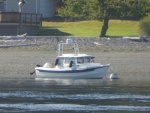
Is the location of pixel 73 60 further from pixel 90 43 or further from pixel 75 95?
pixel 75 95

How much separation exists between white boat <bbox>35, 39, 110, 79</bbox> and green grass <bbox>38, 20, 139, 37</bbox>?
19564 millimetres

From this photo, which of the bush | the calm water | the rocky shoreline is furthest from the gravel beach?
the bush

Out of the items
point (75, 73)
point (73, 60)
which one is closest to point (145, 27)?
point (73, 60)

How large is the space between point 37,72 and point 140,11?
2276cm

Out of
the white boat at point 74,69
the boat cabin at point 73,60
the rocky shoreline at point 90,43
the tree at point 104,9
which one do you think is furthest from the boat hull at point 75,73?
the tree at point 104,9

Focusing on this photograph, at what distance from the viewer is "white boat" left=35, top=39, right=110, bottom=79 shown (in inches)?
1812

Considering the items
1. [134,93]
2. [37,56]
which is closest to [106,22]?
[37,56]

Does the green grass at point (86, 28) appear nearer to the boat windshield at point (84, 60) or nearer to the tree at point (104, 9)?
the tree at point (104, 9)

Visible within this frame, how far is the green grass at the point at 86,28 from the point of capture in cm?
6850

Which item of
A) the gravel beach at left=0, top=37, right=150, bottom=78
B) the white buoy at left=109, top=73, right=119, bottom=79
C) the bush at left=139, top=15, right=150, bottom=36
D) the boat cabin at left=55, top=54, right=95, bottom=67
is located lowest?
the bush at left=139, top=15, right=150, bottom=36

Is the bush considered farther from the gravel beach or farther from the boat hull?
the boat hull

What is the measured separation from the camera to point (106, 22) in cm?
6800

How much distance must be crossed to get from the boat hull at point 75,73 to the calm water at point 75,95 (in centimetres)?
52

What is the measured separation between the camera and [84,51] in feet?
176
